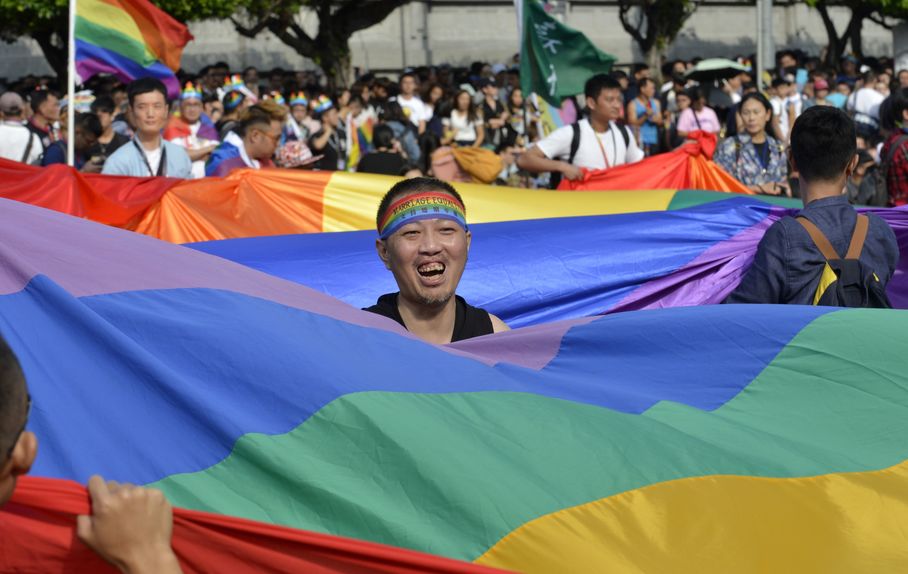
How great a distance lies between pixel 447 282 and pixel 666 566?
1807 millimetres

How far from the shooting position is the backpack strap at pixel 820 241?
4301 mm

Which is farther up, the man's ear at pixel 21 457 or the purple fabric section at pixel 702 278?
the man's ear at pixel 21 457

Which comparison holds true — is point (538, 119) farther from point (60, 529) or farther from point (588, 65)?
point (60, 529)

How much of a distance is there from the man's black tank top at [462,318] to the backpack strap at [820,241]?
3.43 ft

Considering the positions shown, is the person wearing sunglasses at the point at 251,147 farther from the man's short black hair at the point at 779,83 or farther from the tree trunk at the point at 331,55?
the tree trunk at the point at 331,55

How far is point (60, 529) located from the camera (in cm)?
235

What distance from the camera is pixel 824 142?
441 centimetres

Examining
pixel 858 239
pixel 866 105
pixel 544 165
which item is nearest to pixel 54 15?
pixel 866 105

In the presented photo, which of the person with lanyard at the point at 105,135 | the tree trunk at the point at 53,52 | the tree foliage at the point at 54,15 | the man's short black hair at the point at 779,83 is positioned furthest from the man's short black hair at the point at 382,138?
the tree trunk at the point at 53,52

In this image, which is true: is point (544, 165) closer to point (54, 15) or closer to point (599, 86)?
→ point (599, 86)

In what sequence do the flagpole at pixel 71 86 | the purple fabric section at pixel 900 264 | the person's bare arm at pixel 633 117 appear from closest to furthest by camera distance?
1. the purple fabric section at pixel 900 264
2. the flagpole at pixel 71 86
3. the person's bare arm at pixel 633 117

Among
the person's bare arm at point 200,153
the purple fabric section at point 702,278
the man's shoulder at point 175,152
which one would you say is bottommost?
the purple fabric section at point 702,278

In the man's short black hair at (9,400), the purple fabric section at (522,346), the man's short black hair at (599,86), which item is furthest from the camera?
the man's short black hair at (599,86)

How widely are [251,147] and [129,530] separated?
21.2 feet
